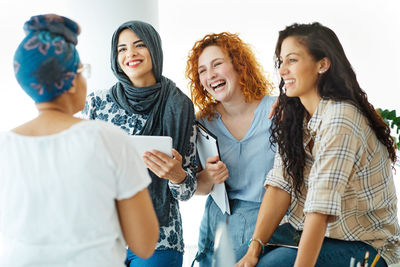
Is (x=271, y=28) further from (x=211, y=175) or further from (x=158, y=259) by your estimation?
(x=158, y=259)

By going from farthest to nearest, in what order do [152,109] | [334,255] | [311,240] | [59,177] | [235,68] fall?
1. [235,68]
2. [152,109]
3. [334,255]
4. [311,240]
5. [59,177]

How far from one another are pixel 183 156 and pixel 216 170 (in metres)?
0.15

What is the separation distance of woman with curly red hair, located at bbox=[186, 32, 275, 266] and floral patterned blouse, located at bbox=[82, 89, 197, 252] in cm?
10

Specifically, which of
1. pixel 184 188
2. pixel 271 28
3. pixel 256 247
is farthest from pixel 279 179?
pixel 271 28

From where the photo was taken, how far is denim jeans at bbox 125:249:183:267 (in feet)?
5.99

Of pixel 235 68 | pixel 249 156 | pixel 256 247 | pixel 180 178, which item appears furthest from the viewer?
pixel 235 68

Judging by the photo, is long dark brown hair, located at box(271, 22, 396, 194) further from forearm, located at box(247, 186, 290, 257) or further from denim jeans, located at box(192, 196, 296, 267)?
denim jeans, located at box(192, 196, 296, 267)

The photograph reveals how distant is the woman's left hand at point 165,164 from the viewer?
69.4 inches

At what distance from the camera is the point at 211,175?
6.58 ft

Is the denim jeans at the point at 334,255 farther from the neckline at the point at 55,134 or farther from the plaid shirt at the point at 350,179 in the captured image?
the neckline at the point at 55,134

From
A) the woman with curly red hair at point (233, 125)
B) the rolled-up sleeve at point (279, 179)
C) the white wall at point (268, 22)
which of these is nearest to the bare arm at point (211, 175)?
the woman with curly red hair at point (233, 125)

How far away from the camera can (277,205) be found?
1.81 m

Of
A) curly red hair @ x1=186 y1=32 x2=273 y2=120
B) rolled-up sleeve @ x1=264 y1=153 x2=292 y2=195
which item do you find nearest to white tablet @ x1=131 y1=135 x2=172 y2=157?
rolled-up sleeve @ x1=264 y1=153 x2=292 y2=195

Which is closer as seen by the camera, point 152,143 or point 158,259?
point 152,143
